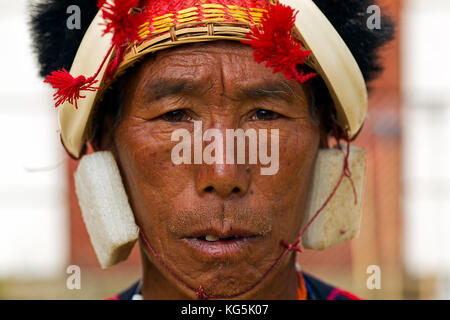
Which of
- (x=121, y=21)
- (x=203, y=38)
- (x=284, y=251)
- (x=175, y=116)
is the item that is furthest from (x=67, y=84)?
(x=284, y=251)

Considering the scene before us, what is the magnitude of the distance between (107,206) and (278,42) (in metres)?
0.99

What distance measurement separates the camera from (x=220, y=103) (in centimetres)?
245

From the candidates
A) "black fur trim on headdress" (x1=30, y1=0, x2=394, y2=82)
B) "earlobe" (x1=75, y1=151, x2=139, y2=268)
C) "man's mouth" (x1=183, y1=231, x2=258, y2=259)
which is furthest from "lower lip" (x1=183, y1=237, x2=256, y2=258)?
"black fur trim on headdress" (x1=30, y1=0, x2=394, y2=82)

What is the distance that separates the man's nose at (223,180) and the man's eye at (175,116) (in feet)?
0.80

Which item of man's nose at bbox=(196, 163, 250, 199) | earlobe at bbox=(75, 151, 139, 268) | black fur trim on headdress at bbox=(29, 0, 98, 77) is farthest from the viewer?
black fur trim on headdress at bbox=(29, 0, 98, 77)

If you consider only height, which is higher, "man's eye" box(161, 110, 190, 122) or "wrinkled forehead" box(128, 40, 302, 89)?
"wrinkled forehead" box(128, 40, 302, 89)

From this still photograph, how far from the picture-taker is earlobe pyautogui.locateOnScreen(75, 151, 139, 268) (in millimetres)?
2613

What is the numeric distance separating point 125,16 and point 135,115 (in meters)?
0.41

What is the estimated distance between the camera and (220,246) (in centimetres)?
244

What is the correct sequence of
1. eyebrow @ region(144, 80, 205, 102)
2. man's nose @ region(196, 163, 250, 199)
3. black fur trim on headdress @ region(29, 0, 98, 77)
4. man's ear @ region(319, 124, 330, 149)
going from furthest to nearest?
man's ear @ region(319, 124, 330, 149), black fur trim on headdress @ region(29, 0, 98, 77), eyebrow @ region(144, 80, 205, 102), man's nose @ region(196, 163, 250, 199)

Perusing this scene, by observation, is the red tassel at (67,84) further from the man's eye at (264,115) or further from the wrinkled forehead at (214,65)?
the man's eye at (264,115)

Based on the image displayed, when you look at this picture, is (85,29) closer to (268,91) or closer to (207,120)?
(207,120)

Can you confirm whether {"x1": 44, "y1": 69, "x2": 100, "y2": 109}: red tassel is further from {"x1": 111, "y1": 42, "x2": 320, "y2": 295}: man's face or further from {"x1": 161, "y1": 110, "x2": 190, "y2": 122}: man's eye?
{"x1": 161, "y1": 110, "x2": 190, "y2": 122}: man's eye

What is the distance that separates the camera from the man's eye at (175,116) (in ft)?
8.24
